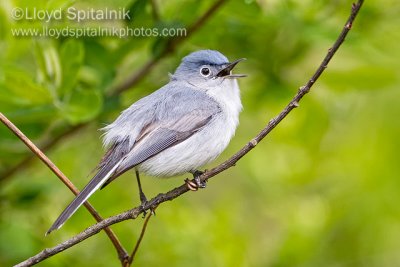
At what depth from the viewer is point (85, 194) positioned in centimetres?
251

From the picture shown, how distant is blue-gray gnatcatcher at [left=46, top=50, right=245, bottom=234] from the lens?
2924 mm

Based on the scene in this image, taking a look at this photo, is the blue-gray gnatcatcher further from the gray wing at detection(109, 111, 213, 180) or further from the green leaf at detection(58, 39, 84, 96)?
the green leaf at detection(58, 39, 84, 96)

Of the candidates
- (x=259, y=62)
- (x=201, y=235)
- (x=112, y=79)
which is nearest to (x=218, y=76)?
(x=259, y=62)

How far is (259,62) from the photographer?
149 inches

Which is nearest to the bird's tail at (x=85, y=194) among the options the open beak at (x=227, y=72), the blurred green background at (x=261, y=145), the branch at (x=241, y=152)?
the branch at (x=241, y=152)

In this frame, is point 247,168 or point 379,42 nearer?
point 379,42

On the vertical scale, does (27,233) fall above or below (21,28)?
below

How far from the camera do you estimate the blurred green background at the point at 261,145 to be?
3291 millimetres

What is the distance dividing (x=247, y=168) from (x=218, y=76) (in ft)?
1.91

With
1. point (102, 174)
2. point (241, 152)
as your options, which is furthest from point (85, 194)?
point (241, 152)

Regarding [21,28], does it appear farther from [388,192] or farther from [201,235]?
[388,192]

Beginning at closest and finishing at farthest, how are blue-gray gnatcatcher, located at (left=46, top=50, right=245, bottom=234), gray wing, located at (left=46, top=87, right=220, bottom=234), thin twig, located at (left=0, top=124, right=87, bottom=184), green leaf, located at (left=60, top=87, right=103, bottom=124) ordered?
gray wing, located at (left=46, top=87, right=220, bottom=234)
blue-gray gnatcatcher, located at (left=46, top=50, right=245, bottom=234)
green leaf, located at (left=60, top=87, right=103, bottom=124)
thin twig, located at (left=0, top=124, right=87, bottom=184)

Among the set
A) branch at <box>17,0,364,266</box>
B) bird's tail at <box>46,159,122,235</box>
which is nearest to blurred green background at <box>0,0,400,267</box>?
bird's tail at <box>46,159,122,235</box>

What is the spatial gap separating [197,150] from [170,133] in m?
0.14
